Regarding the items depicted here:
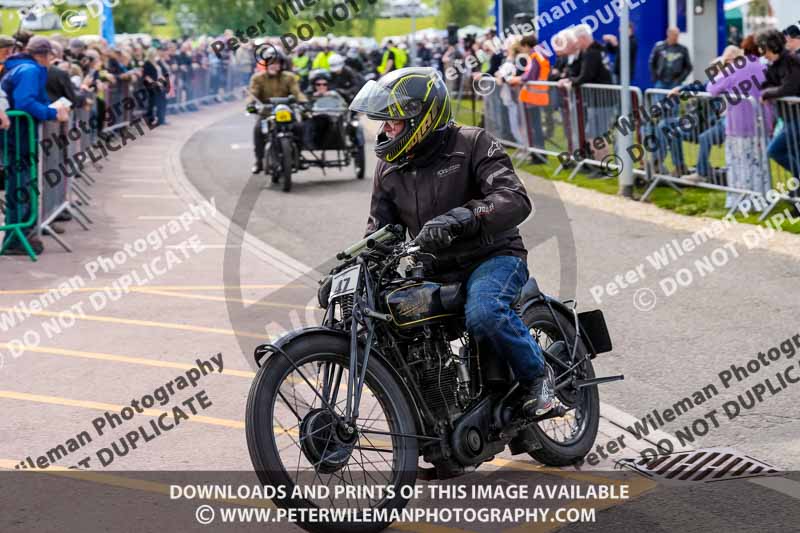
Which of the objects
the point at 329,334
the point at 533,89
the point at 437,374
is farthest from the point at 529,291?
the point at 533,89

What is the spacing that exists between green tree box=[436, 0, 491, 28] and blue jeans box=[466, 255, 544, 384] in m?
99.9

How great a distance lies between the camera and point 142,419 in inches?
271

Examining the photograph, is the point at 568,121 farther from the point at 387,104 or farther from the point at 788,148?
the point at 387,104

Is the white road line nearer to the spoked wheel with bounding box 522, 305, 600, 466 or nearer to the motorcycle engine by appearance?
the spoked wheel with bounding box 522, 305, 600, 466

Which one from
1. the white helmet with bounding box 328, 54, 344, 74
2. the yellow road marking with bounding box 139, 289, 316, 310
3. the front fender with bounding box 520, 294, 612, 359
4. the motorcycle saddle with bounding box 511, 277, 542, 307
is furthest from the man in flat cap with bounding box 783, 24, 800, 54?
the white helmet with bounding box 328, 54, 344, 74

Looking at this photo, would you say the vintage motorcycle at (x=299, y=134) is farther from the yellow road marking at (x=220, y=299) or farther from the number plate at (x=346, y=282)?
the number plate at (x=346, y=282)

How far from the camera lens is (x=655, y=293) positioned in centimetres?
1009

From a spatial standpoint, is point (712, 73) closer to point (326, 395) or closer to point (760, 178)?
point (760, 178)

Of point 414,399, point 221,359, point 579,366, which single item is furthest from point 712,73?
point 414,399

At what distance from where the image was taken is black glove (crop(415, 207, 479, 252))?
486 cm

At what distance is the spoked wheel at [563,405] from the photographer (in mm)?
5727

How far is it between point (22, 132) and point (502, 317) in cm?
831

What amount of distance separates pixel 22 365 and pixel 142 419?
1675 mm

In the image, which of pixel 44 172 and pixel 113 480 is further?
pixel 44 172
